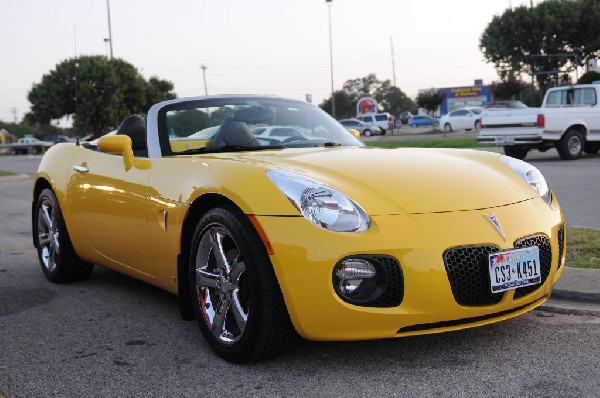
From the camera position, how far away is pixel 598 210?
8.66 m

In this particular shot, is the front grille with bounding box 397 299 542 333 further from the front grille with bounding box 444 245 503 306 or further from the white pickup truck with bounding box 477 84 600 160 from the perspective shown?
the white pickup truck with bounding box 477 84 600 160

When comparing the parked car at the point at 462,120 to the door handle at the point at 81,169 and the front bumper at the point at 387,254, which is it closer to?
the door handle at the point at 81,169

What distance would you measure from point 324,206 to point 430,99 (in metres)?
51.6

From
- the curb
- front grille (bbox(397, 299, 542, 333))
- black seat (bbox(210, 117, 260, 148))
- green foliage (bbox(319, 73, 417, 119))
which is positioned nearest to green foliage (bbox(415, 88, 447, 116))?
the curb

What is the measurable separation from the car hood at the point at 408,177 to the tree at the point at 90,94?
198 ft

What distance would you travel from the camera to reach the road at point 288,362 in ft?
10.4

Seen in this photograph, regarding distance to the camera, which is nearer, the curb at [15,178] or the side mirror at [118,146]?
the side mirror at [118,146]

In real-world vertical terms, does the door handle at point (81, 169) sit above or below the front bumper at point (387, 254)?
above

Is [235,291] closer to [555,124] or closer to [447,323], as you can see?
[447,323]

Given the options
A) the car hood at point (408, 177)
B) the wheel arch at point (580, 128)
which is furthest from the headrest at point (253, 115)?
the wheel arch at point (580, 128)

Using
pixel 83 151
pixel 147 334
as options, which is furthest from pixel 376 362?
pixel 83 151

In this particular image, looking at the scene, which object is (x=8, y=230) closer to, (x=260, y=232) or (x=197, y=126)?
(x=197, y=126)

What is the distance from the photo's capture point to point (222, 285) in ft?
12.0

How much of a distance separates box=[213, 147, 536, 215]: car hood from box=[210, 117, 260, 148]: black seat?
25 cm
